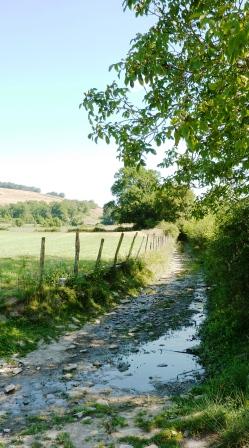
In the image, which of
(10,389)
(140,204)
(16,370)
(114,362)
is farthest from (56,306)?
(140,204)

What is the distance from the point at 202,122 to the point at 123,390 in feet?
20.2

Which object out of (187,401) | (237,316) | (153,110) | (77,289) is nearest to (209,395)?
(187,401)

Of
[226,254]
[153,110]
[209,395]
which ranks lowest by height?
[209,395]

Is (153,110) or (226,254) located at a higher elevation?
(153,110)

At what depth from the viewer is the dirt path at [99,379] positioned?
7344 mm

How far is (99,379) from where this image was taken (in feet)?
33.1

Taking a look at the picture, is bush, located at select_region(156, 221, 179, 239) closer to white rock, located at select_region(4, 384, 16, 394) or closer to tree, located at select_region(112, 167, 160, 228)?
tree, located at select_region(112, 167, 160, 228)

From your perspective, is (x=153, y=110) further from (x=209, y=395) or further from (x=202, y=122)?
(x=209, y=395)

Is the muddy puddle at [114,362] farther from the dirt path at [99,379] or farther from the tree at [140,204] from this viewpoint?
the tree at [140,204]

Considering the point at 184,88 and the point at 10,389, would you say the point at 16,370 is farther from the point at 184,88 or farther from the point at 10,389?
the point at 184,88

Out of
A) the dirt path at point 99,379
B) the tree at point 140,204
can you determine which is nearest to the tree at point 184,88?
the dirt path at point 99,379

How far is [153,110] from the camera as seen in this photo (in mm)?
9961

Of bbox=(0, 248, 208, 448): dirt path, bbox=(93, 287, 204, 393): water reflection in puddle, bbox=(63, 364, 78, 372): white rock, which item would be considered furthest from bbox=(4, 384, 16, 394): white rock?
bbox=(93, 287, 204, 393): water reflection in puddle

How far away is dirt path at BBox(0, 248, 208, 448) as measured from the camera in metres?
7.34
